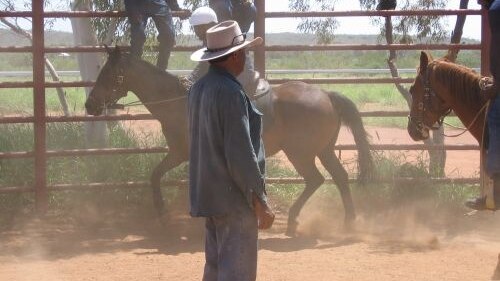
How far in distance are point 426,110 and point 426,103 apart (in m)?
0.07

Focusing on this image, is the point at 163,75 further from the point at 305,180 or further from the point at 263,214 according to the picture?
the point at 263,214

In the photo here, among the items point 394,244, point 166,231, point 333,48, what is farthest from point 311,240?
point 333,48

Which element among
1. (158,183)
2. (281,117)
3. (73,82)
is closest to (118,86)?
(73,82)

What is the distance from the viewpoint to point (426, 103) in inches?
306

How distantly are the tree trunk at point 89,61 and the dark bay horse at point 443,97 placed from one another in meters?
4.89

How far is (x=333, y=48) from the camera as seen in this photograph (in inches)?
398

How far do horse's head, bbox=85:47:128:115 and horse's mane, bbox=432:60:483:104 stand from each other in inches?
134

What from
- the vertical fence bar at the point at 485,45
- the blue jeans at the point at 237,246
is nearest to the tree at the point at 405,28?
the vertical fence bar at the point at 485,45

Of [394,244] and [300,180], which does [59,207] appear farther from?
[394,244]

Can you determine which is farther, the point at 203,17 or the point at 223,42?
the point at 203,17

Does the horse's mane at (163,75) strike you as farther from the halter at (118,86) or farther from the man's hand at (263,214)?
the man's hand at (263,214)

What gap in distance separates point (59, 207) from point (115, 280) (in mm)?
2951

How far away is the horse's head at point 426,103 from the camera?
7.71m

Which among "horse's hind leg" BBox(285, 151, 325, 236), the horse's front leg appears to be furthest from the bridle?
the horse's front leg
